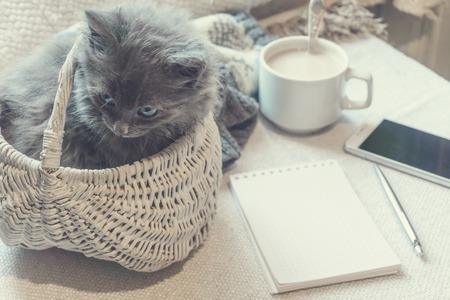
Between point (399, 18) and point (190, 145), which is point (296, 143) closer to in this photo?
point (190, 145)

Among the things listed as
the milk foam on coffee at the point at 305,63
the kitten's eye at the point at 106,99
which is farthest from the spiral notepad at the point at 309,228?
the kitten's eye at the point at 106,99

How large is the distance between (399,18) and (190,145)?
64cm

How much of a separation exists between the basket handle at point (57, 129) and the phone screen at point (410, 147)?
43 cm

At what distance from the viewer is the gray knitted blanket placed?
2.73 ft

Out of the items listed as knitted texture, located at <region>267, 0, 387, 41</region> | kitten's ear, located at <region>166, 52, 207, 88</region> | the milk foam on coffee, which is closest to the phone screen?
the milk foam on coffee

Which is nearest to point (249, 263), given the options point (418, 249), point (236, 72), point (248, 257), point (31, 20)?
point (248, 257)

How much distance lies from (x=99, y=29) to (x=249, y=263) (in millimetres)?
318

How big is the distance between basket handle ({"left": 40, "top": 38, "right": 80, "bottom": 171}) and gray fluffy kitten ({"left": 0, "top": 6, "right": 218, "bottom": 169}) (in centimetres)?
3

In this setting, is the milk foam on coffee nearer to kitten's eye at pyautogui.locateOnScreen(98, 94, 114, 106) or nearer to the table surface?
the table surface

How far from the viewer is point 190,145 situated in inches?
24.9

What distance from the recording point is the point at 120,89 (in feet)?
1.90

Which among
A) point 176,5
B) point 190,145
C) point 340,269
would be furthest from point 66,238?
point 176,5

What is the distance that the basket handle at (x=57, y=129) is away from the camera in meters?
0.55

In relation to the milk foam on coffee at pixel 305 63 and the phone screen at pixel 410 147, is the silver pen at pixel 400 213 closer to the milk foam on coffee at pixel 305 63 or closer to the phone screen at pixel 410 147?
the phone screen at pixel 410 147
